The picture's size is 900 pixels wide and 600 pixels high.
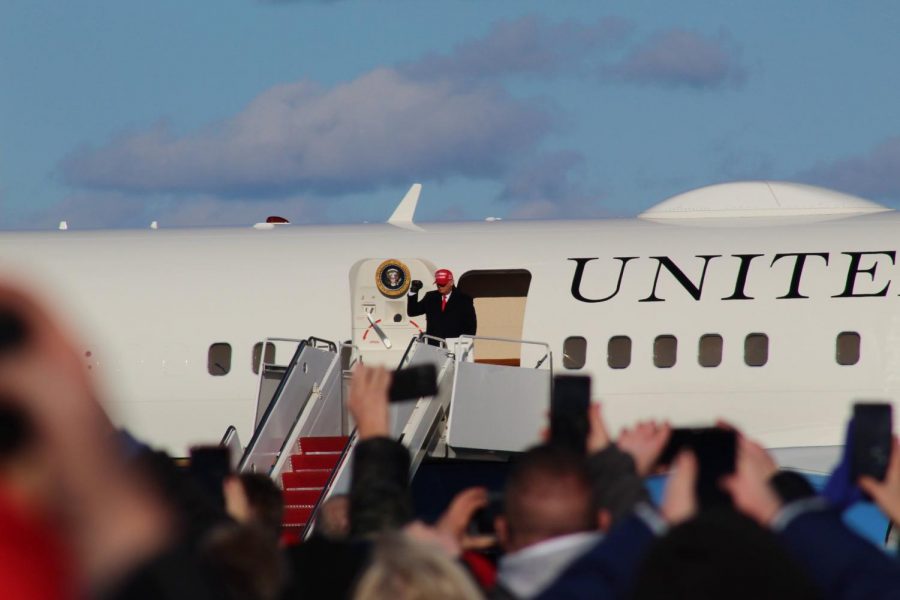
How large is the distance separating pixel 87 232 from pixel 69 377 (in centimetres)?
1876

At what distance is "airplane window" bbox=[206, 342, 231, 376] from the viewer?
1878 centimetres

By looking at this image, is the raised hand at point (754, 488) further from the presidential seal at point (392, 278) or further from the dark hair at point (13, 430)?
the presidential seal at point (392, 278)

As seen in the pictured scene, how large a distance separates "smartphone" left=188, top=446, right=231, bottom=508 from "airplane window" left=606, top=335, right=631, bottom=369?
38.1 feet

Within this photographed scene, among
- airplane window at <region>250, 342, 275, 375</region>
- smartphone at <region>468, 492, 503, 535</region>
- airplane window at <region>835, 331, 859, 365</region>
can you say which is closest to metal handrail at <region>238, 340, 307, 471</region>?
airplane window at <region>250, 342, 275, 375</region>

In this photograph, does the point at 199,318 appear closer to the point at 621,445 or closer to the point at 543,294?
the point at 543,294

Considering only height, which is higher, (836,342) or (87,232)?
(87,232)

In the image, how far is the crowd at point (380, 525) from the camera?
6.99 ft

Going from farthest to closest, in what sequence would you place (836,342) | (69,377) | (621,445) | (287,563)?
(836,342) → (621,445) → (287,563) → (69,377)

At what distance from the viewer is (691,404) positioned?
17.5 meters

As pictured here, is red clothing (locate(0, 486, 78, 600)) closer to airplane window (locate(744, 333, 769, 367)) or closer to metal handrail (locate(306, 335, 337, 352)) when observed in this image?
metal handrail (locate(306, 335, 337, 352))

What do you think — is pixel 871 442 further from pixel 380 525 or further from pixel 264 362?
pixel 264 362

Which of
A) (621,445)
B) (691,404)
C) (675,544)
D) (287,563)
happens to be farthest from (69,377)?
(691,404)

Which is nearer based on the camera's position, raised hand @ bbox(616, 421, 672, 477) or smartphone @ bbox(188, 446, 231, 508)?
raised hand @ bbox(616, 421, 672, 477)

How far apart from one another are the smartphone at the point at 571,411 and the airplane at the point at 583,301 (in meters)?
10.1
